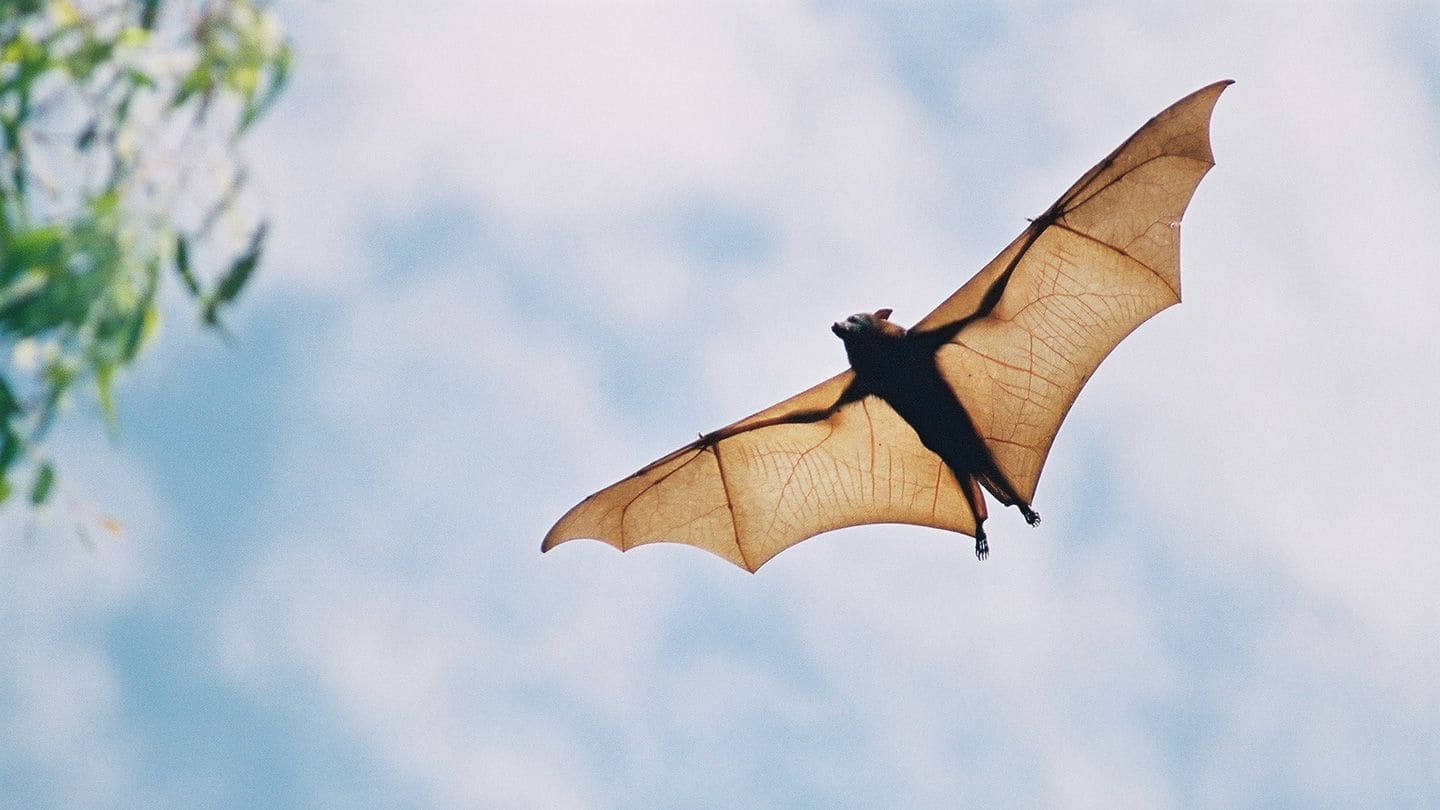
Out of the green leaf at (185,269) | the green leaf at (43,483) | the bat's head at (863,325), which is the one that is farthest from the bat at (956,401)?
the green leaf at (43,483)

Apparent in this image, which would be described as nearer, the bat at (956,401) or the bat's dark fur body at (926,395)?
the bat at (956,401)


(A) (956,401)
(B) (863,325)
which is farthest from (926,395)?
(B) (863,325)

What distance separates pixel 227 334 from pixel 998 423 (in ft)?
24.4

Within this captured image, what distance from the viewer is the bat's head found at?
332 inches

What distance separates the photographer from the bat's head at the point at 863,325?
332 inches

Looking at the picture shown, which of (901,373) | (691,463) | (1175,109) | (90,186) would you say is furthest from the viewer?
(691,463)

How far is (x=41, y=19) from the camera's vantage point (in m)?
2.85

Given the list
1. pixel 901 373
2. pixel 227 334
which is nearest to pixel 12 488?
pixel 227 334

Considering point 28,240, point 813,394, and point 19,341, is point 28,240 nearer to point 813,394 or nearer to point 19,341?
point 19,341

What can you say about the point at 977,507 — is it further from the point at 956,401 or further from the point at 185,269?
the point at 185,269

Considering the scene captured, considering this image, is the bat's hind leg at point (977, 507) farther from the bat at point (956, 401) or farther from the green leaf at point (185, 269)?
the green leaf at point (185, 269)

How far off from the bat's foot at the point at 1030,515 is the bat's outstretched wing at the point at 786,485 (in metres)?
0.66

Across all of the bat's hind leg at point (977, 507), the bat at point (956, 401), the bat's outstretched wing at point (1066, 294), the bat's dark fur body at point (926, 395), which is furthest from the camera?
the bat's hind leg at point (977, 507)

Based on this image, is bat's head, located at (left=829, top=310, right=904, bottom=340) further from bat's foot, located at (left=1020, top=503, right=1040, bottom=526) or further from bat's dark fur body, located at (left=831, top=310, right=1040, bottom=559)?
bat's foot, located at (left=1020, top=503, right=1040, bottom=526)
